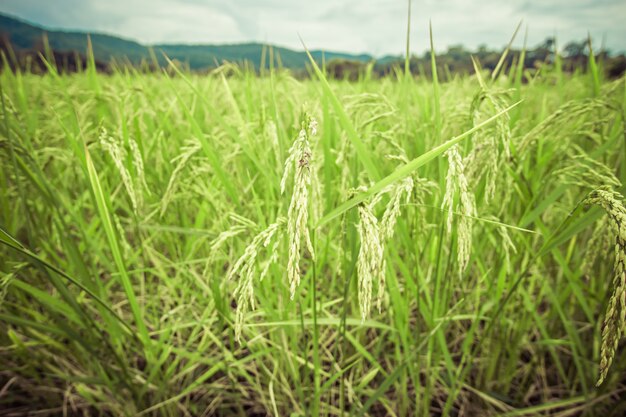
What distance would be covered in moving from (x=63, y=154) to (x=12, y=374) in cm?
99

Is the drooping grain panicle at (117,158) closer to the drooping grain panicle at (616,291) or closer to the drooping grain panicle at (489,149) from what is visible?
the drooping grain panicle at (489,149)

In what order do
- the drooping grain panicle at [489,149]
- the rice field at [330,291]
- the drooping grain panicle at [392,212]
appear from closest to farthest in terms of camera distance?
the drooping grain panicle at [392,212] → the drooping grain panicle at [489,149] → the rice field at [330,291]

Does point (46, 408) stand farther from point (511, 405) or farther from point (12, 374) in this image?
point (511, 405)

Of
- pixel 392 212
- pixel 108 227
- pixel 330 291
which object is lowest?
pixel 330 291

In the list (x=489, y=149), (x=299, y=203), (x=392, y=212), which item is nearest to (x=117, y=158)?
(x=299, y=203)

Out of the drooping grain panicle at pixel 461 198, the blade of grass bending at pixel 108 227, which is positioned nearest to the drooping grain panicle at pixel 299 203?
the drooping grain panicle at pixel 461 198

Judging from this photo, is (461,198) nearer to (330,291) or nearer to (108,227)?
(330,291)

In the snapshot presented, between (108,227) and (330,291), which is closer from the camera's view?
(108,227)

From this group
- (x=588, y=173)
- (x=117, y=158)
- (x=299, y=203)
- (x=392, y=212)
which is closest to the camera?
(x=299, y=203)

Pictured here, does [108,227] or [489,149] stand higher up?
[489,149]

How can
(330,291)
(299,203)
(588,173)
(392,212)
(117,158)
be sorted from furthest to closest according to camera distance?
1. (330,291)
2. (588,173)
3. (117,158)
4. (392,212)
5. (299,203)

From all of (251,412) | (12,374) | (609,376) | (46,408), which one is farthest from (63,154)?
(609,376)

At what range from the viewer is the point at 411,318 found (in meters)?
1.58

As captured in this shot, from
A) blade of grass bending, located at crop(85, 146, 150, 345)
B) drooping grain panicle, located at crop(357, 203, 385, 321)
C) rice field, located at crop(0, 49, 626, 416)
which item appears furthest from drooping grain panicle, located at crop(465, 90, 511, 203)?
blade of grass bending, located at crop(85, 146, 150, 345)
